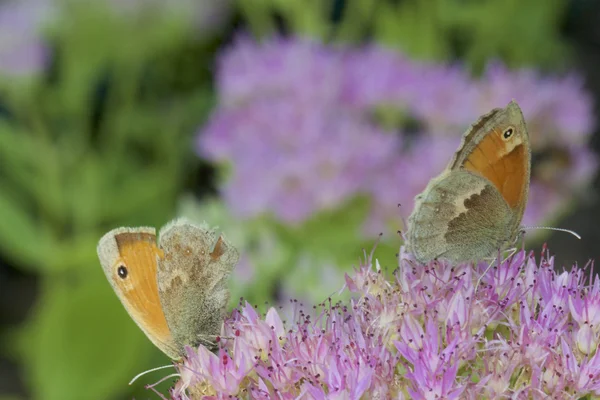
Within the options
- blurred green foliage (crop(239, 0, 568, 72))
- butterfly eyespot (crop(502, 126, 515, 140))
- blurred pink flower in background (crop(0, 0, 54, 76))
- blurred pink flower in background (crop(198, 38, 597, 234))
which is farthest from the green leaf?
butterfly eyespot (crop(502, 126, 515, 140))

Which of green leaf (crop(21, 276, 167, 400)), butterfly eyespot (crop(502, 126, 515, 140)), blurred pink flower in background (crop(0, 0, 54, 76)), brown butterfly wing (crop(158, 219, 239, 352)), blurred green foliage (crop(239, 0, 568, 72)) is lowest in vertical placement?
brown butterfly wing (crop(158, 219, 239, 352))

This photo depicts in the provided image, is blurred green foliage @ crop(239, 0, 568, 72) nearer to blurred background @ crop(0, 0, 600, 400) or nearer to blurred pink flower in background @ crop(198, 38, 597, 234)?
blurred background @ crop(0, 0, 600, 400)

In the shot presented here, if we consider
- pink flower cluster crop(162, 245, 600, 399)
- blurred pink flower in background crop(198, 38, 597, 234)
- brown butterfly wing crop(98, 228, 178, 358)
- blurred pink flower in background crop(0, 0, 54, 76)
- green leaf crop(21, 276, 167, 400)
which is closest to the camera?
pink flower cluster crop(162, 245, 600, 399)

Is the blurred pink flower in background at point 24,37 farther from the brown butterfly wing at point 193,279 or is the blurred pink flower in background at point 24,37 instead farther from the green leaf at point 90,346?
the brown butterfly wing at point 193,279

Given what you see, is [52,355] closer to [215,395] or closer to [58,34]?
[58,34]

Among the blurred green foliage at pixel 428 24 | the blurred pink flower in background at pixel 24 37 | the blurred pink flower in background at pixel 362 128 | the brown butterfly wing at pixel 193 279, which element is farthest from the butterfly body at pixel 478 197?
the blurred pink flower in background at pixel 24 37

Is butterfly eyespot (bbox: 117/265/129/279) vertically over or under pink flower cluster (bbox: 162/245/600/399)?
over
